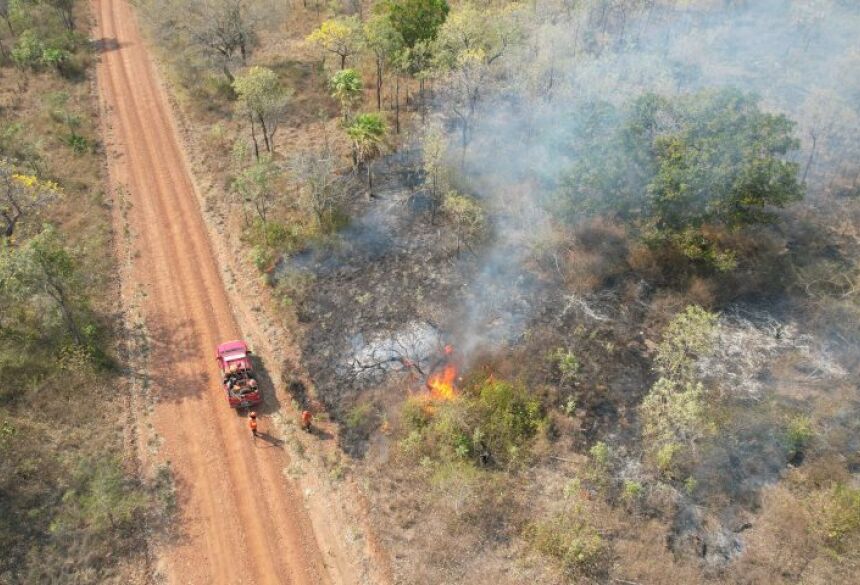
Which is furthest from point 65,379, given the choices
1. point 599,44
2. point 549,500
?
point 599,44

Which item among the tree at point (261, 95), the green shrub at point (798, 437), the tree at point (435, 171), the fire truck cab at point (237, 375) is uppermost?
the tree at point (261, 95)

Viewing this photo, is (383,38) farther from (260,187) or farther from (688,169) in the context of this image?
(688,169)

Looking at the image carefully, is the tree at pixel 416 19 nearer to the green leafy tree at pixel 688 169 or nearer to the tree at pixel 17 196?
the green leafy tree at pixel 688 169

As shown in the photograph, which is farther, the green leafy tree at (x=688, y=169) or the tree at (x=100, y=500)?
the green leafy tree at (x=688, y=169)

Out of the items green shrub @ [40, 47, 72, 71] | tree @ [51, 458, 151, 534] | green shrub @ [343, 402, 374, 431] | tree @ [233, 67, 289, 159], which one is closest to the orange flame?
green shrub @ [343, 402, 374, 431]

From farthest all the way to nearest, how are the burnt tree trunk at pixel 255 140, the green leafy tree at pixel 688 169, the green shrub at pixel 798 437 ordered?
1. the burnt tree trunk at pixel 255 140
2. the green leafy tree at pixel 688 169
3. the green shrub at pixel 798 437

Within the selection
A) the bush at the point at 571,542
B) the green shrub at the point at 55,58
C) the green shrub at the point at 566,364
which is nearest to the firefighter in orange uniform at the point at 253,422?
the bush at the point at 571,542

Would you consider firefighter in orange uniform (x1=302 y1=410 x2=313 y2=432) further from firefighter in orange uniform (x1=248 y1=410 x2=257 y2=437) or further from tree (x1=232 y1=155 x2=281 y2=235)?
tree (x1=232 y1=155 x2=281 y2=235)
